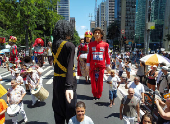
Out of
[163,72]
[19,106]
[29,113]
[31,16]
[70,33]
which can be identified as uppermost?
[31,16]

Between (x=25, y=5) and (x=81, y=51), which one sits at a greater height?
(x=25, y=5)

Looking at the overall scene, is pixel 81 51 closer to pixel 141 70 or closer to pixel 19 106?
pixel 141 70

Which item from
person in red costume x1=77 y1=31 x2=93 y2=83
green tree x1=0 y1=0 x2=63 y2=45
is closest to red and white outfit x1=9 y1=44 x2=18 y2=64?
person in red costume x1=77 y1=31 x2=93 y2=83

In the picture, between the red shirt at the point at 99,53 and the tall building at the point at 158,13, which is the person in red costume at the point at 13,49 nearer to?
the red shirt at the point at 99,53

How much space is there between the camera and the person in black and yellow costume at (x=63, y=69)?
2824 millimetres

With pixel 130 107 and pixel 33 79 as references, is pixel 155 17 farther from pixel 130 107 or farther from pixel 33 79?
pixel 130 107

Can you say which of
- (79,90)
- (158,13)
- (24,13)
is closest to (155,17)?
(158,13)

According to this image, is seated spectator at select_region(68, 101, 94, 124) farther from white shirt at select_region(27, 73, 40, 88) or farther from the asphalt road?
white shirt at select_region(27, 73, 40, 88)

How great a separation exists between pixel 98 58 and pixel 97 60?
0.08 m

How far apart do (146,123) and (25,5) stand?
43.3 feet

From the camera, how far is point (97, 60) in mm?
5867

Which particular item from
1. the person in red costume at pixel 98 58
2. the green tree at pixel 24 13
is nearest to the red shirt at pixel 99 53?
the person in red costume at pixel 98 58

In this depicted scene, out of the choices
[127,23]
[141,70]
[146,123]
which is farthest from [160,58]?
[127,23]

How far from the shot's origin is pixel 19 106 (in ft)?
15.4
